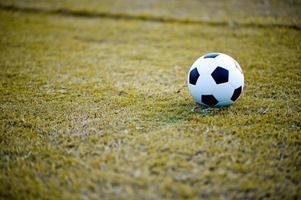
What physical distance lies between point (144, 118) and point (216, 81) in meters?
1.04

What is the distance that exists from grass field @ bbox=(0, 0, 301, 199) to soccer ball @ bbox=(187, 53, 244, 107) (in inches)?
7.5

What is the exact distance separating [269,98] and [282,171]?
6.34 ft

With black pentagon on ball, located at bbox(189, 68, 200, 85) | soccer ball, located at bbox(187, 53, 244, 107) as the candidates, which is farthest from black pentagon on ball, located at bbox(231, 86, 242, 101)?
black pentagon on ball, located at bbox(189, 68, 200, 85)

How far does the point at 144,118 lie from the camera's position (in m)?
4.23

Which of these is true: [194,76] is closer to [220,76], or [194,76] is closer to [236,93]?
[220,76]

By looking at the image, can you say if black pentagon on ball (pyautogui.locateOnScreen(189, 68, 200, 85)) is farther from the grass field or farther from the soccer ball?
the grass field

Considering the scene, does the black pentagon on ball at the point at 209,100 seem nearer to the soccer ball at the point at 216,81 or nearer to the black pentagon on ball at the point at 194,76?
the soccer ball at the point at 216,81

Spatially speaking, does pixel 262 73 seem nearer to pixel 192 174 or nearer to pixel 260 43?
pixel 260 43

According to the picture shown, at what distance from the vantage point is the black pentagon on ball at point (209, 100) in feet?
13.9

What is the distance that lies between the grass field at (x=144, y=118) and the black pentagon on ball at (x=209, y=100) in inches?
4.3

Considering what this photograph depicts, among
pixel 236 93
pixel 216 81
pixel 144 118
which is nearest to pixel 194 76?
pixel 216 81

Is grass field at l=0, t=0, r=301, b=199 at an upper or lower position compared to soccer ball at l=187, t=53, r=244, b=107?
lower

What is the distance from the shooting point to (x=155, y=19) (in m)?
10.5

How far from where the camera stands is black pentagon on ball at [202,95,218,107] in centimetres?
425
